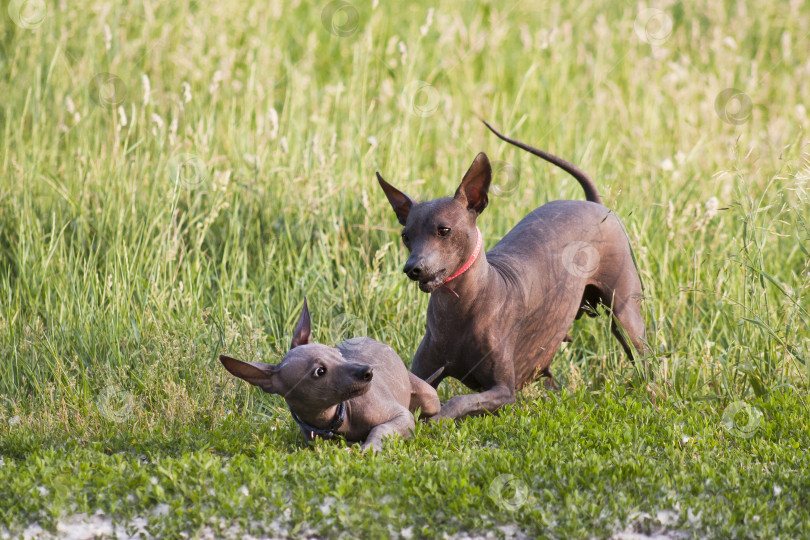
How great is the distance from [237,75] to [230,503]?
6.16 m

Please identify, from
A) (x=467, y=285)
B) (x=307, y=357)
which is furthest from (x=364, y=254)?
(x=307, y=357)

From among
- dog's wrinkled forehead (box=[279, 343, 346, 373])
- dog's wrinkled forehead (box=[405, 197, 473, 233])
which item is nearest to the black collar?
dog's wrinkled forehead (box=[279, 343, 346, 373])

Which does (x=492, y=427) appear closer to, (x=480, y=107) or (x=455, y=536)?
(x=455, y=536)

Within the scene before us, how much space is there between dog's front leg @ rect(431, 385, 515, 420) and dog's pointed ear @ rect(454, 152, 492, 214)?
0.91 m

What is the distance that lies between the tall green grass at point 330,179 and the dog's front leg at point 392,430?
1.01m

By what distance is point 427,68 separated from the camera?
9.62 metres

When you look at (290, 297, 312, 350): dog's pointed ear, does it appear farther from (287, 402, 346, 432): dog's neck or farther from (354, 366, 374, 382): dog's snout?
(354, 366, 374, 382): dog's snout

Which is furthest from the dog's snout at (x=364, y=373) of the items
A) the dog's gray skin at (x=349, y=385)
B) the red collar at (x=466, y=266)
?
the red collar at (x=466, y=266)

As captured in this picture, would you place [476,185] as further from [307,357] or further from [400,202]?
[307,357]

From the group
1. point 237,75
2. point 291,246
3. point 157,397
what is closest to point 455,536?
point 157,397

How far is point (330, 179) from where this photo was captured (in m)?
6.83

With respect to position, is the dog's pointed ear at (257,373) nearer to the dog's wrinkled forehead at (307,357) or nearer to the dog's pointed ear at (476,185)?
the dog's wrinkled forehead at (307,357)

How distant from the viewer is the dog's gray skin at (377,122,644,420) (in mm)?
4305

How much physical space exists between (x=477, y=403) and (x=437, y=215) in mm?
979
